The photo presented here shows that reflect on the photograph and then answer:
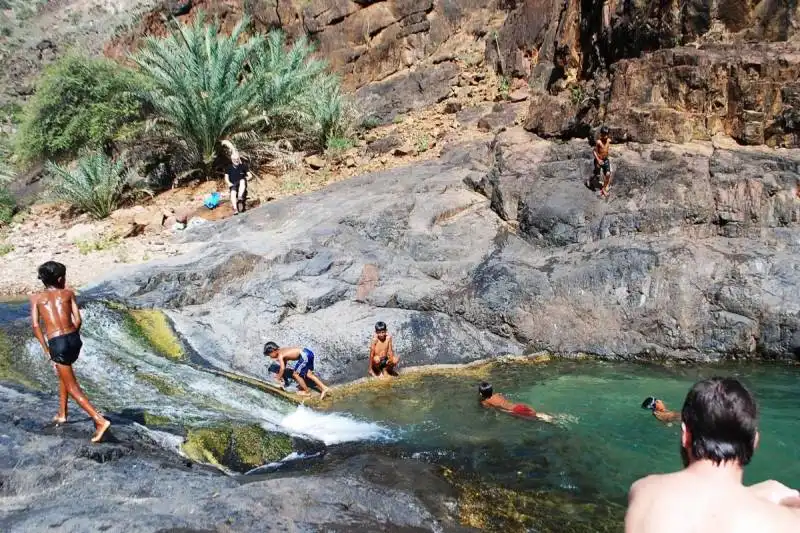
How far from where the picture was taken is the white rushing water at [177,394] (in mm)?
6195

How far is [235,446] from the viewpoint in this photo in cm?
545

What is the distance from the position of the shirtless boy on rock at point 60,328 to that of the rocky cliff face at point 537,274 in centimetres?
340

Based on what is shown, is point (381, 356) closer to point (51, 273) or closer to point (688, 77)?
point (51, 273)

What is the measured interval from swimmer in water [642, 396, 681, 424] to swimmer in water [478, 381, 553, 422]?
3.39ft

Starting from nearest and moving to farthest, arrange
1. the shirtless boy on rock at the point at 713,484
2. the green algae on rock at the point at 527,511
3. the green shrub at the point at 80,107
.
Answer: the shirtless boy on rock at the point at 713,484 < the green algae on rock at the point at 527,511 < the green shrub at the point at 80,107

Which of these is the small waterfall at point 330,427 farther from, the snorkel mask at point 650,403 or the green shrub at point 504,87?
the green shrub at point 504,87

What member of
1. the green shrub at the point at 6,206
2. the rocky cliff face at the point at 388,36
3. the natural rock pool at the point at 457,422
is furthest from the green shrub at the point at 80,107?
the natural rock pool at the point at 457,422

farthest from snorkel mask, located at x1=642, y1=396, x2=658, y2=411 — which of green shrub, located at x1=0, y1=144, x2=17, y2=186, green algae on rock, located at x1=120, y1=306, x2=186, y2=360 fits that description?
green shrub, located at x1=0, y1=144, x2=17, y2=186

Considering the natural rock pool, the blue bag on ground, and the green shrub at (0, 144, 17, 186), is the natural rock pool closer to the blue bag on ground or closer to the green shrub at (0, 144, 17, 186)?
the blue bag on ground

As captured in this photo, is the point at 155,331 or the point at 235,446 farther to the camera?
the point at 155,331

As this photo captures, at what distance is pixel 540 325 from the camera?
8.81 meters

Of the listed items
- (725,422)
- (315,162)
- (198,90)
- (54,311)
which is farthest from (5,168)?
(725,422)

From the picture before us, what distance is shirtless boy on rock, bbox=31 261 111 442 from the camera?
477cm

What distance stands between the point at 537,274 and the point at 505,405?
9.22 feet
